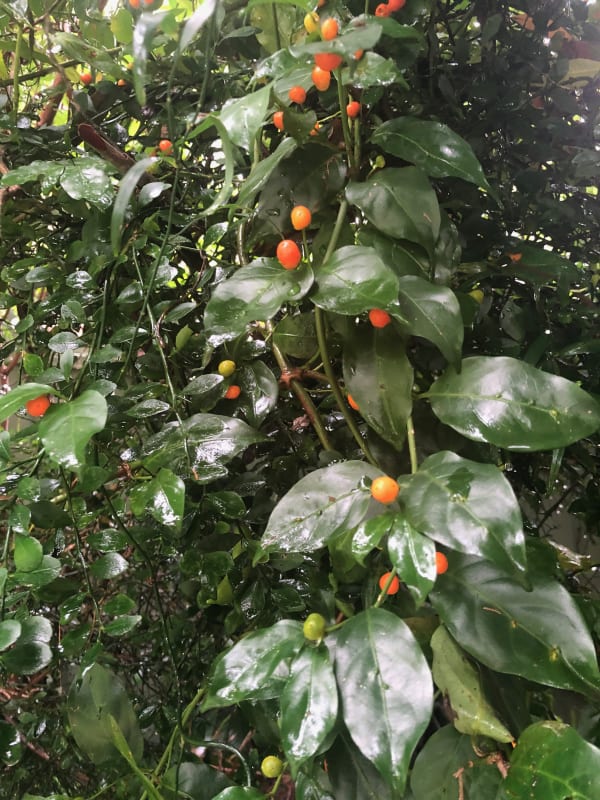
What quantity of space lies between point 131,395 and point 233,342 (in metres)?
0.11

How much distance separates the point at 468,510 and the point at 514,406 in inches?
3.6

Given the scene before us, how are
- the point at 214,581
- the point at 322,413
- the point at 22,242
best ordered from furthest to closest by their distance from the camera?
the point at 22,242, the point at 322,413, the point at 214,581

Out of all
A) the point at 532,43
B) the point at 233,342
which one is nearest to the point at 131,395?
the point at 233,342

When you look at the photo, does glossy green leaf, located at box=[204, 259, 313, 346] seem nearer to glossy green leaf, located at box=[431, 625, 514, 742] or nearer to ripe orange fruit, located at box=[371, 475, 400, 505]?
ripe orange fruit, located at box=[371, 475, 400, 505]

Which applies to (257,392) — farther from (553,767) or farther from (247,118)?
(553,767)

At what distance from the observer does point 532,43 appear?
73 cm

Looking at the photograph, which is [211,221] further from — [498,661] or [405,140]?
[498,661]

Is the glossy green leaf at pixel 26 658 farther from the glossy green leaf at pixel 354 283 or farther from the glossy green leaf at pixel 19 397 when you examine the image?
the glossy green leaf at pixel 354 283

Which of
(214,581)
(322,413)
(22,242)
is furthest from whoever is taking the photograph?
(22,242)

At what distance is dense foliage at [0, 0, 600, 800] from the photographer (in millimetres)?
361

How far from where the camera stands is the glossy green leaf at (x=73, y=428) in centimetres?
33

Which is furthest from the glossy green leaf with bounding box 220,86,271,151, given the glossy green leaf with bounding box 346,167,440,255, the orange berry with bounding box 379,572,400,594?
the orange berry with bounding box 379,572,400,594

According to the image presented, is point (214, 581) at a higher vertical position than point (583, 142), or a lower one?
lower

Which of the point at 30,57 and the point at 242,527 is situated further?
the point at 30,57
